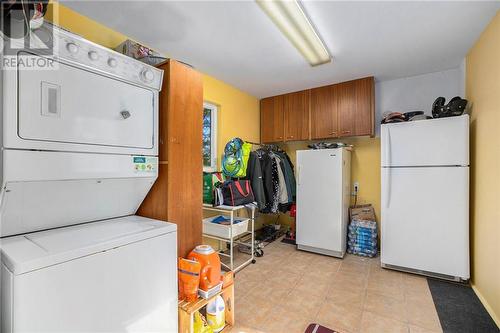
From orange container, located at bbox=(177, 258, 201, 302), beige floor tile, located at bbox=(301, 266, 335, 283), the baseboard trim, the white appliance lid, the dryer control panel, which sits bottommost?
beige floor tile, located at bbox=(301, 266, 335, 283)

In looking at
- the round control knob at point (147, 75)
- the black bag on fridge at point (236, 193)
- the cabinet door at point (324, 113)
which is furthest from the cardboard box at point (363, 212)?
the round control knob at point (147, 75)

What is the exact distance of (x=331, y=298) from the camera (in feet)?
7.03

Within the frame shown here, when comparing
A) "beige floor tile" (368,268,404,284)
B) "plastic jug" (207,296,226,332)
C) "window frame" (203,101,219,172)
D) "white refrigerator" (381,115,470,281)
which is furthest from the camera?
"window frame" (203,101,219,172)

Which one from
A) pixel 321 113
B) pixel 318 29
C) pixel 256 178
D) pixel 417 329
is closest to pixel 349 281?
pixel 417 329

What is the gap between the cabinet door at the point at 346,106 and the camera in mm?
3230

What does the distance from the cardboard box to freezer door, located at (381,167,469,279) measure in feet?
1.90

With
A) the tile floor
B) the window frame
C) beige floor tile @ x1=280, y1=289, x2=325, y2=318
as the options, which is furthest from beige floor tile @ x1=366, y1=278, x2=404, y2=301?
the window frame

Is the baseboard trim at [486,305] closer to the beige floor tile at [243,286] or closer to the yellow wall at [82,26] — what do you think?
the beige floor tile at [243,286]

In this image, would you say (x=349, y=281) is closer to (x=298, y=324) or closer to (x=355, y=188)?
(x=298, y=324)

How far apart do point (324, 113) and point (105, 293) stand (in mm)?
3285

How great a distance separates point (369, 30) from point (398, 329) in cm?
245

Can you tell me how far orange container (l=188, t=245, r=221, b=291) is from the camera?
5.08ft

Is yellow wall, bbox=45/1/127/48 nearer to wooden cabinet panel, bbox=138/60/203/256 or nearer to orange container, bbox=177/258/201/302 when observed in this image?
wooden cabinet panel, bbox=138/60/203/256

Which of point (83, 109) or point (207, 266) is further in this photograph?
point (207, 266)
